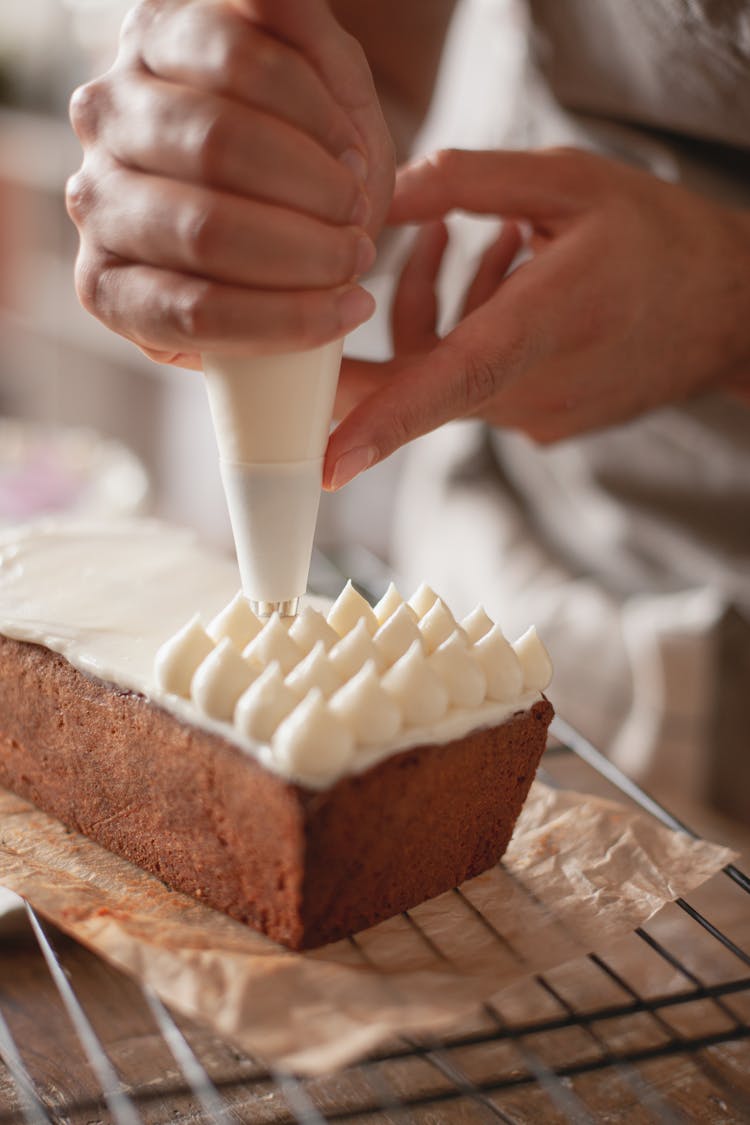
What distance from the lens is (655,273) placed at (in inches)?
48.6

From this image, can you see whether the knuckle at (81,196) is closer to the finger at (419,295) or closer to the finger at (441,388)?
the finger at (441,388)

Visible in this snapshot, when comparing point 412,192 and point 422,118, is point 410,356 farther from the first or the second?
point 422,118

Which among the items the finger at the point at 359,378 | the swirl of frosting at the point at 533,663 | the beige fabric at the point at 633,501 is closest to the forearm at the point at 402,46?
the beige fabric at the point at 633,501

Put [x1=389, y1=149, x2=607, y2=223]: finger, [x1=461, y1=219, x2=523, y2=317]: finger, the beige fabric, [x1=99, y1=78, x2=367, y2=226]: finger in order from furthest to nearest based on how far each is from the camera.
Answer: the beige fabric
[x1=461, y1=219, x2=523, y2=317]: finger
[x1=389, y1=149, x2=607, y2=223]: finger
[x1=99, y1=78, x2=367, y2=226]: finger

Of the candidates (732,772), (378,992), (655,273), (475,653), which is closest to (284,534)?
(475,653)

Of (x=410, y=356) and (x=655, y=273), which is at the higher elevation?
(x=655, y=273)

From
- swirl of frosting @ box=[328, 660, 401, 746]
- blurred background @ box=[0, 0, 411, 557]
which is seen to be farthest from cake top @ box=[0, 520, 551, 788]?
blurred background @ box=[0, 0, 411, 557]

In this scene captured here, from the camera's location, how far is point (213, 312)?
798 millimetres

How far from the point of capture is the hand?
3.26ft

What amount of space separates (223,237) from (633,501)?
1.10m

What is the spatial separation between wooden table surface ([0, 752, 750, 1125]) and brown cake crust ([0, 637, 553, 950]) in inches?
4.3

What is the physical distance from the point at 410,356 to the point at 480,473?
717 millimetres

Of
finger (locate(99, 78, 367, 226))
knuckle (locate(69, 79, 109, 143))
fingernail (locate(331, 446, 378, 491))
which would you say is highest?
finger (locate(99, 78, 367, 226))

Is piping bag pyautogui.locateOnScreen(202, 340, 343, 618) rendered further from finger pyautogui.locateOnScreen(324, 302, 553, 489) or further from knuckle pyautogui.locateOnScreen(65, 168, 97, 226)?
knuckle pyautogui.locateOnScreen(65, 168, 97, 226)
